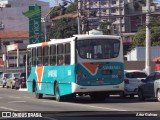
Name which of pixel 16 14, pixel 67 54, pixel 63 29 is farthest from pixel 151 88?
pixel 16 14

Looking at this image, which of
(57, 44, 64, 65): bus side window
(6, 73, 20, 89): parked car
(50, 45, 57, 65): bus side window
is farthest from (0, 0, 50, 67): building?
(57, 44, 64, 65): bus side window

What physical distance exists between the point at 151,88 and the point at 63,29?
68395 millimetres

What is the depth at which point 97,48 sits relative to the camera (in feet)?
87.2

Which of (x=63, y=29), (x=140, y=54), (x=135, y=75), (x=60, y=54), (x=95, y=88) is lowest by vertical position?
(x=95, y=88)

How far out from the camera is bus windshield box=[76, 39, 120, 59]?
26438 millimetres

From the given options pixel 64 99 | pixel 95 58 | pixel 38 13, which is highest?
pixel 38 13

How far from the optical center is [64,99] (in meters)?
29.1

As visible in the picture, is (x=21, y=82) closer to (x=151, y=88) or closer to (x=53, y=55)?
(x=53, y=55)

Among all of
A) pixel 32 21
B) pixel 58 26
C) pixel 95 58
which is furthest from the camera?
pixel 58 26

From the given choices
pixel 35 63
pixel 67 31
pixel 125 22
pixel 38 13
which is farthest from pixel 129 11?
pixel 35 63

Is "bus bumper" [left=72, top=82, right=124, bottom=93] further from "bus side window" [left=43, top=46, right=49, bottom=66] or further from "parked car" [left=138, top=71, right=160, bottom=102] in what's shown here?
"bus side window" [left=43, top=46, right=49, bottom=66]

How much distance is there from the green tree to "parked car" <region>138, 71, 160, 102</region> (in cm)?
6242

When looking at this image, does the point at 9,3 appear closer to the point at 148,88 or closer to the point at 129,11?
the point at 129,11

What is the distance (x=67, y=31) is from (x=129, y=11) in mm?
25554
